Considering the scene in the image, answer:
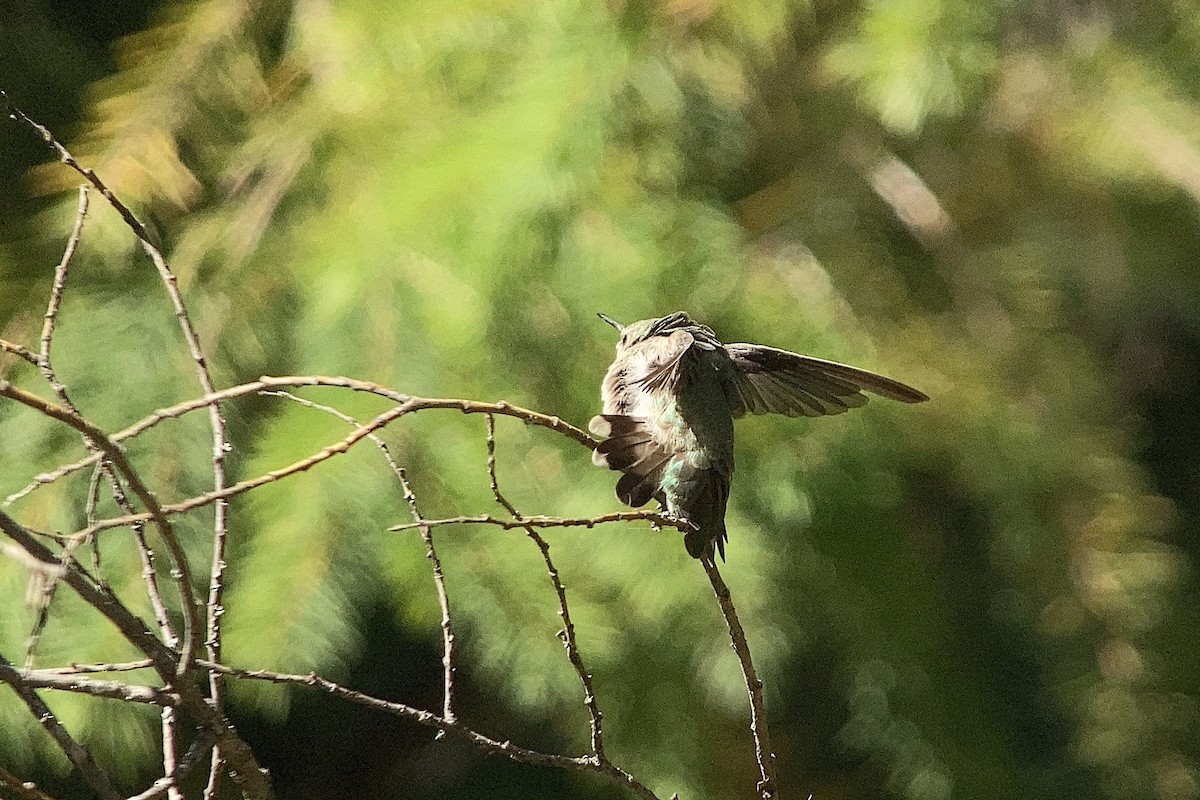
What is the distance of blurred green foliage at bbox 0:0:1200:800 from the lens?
0.62 m

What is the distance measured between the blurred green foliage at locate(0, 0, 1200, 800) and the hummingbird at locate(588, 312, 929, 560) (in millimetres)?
156

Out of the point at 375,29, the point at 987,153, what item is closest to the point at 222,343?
the point at 375,29

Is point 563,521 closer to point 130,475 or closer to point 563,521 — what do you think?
point 563,521

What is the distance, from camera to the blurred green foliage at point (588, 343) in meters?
0.62

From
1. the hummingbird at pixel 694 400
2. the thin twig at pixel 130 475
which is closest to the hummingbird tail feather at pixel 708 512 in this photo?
the hummingbird at pixel 694 400

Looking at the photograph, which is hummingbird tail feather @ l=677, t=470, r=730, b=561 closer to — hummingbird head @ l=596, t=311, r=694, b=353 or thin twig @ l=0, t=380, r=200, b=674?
hummingbird head @ l=596, t=311, r=694, b=353

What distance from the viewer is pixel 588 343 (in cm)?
66

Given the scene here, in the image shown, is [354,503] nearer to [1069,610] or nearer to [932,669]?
[932,669]

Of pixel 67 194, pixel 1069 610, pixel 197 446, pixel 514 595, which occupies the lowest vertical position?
pixel 1069 610

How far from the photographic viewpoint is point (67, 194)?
0.68 m

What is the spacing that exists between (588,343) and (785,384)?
0.19 m

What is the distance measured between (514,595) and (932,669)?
0.36m

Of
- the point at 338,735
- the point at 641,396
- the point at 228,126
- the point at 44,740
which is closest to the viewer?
the point at 641,396

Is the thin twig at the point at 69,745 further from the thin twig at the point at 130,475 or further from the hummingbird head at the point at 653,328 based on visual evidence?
the hummingbird head at the point at 653,328
